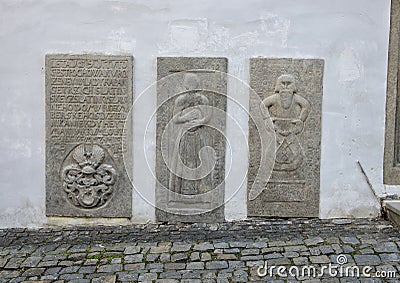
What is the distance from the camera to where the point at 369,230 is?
4.40m

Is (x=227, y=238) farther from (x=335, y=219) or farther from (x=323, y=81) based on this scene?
(x=323, y=81)


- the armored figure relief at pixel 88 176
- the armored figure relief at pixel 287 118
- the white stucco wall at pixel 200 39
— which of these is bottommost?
the armored figure relief at pixel 88 176

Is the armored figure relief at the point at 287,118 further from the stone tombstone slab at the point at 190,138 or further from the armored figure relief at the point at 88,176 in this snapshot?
the armored figure relief at the point at 88,176

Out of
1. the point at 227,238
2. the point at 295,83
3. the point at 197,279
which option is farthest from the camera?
the point at 295,83

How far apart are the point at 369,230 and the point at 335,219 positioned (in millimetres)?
389

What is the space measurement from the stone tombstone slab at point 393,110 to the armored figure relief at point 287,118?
31.3 inches

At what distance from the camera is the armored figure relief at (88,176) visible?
15.2ft

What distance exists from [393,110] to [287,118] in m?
1.01

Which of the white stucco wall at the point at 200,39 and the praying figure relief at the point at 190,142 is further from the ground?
the white stucco wall at the point at 200,39

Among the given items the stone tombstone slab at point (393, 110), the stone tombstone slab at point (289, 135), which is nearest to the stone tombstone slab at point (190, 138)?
the stone tombstone slab at point (289, 135)

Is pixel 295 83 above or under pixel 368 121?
above

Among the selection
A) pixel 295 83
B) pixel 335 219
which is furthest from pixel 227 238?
pixel 295 83

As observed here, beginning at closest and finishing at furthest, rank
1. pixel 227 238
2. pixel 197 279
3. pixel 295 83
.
→ pixel 197 279, pixel 227 238, pixel 295 83

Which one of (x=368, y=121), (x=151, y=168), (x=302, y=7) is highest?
(x=302, y=7)
